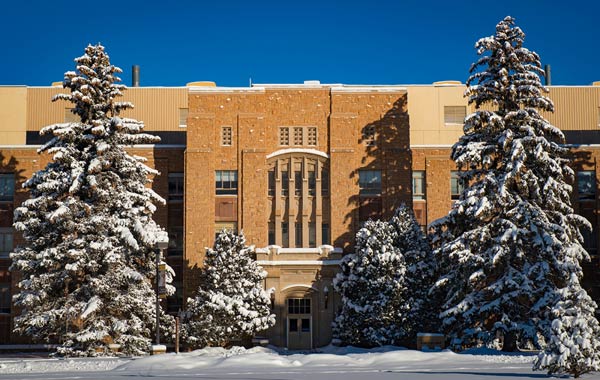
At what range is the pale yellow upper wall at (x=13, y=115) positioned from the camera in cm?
5850

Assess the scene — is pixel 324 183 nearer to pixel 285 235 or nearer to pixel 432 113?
pixel 285 235

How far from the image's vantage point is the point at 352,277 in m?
47.3

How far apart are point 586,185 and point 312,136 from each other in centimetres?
1684

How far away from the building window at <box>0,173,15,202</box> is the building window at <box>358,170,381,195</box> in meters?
20.8

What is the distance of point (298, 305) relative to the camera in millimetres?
50406

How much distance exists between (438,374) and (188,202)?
27.4 meters

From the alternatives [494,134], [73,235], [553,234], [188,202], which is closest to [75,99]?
[73,235]

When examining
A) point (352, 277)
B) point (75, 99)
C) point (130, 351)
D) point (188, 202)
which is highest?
point (75, 99)

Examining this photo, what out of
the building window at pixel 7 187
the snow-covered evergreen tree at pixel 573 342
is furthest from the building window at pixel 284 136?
the snow-covered evergreen tree at pixel 573 342

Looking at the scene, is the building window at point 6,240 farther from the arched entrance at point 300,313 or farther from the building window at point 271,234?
the arched entrance at point 300,313

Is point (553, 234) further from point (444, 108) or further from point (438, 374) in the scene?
point (444, 108)

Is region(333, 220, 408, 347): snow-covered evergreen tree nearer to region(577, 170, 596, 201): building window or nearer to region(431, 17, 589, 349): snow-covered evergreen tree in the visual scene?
region(431, 17, 589, 349): snow-covered evergreen tree

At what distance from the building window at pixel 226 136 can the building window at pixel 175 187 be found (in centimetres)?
358

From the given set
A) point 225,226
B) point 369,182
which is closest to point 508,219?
point 369,182
